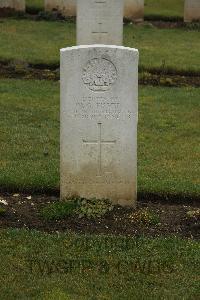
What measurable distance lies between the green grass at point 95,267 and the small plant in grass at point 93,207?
0.57 m

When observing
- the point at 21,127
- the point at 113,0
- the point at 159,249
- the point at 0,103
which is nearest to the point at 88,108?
the point at 159,249

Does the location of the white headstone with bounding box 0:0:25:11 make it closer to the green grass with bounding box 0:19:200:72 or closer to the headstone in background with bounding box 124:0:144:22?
the green grass with bounding box 0:19:200:72

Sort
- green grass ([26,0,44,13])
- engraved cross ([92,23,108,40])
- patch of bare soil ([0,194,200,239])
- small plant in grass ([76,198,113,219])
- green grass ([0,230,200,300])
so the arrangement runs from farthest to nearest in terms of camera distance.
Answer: green grass ([26,0,44,13]), engraved cross ([92,23,108,40]), small plant in grass ([76,198,113,219]), patch of bare soil ([0,194,200,239]), green grass ([0,230,200,300])

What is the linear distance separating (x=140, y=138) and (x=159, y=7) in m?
14.1

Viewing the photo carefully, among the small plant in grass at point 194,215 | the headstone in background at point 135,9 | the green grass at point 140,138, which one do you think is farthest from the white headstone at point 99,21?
the small plant in grass at point 194,215

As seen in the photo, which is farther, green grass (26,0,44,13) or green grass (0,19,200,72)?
green grass (26,0,44,13)

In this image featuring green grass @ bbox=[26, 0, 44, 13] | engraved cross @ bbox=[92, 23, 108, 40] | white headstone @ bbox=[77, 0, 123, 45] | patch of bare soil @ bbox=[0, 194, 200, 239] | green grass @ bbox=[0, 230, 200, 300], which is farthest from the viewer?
green grass @ bbox=[26, 0, 44, 13]

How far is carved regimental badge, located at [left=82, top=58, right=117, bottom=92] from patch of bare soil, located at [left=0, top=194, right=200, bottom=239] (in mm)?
1194

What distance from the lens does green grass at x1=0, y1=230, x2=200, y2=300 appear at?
5.86 m

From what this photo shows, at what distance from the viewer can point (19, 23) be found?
69.3 feet

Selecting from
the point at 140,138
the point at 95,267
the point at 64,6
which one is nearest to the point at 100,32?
the point at 140,138

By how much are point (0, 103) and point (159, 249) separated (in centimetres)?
644

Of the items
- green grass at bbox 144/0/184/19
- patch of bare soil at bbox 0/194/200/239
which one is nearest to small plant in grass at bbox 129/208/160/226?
patch of bare soil at bbox 0/194/200/239

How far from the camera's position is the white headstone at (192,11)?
21812 mm
